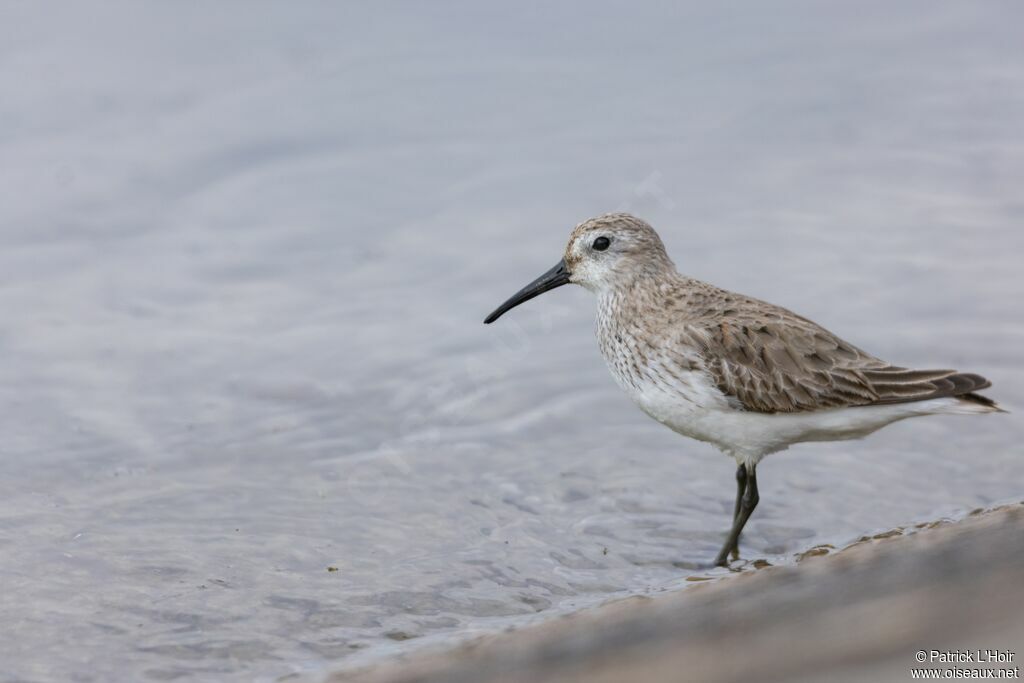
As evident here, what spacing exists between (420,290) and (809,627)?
24.2ft

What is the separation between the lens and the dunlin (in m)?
7.44

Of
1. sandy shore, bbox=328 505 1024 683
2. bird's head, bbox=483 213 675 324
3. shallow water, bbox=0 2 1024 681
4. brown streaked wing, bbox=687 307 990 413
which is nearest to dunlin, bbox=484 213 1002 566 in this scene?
brown streaked wing, bbox=687 307 990 413

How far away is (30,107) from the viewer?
488 inches

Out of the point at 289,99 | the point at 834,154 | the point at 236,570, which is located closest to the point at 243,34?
the point at 289,99

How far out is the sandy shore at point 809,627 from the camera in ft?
10.6

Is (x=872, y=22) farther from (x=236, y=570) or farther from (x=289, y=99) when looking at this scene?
(x=236, y=570)

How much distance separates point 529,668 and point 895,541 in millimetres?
1158

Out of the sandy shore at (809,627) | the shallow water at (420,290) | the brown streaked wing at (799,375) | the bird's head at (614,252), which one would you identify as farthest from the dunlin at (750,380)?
the sandy shore at (809,627)

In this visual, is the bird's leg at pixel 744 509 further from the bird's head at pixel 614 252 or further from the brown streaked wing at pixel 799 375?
the bird's head at pixel 614 252

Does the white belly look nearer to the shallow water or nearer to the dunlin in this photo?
the dunlin

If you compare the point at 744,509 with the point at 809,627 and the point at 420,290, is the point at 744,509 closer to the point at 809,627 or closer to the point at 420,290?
the point at 420,290

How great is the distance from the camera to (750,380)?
7.47m

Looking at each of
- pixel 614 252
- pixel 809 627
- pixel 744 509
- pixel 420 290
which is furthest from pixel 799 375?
pixel 809 627

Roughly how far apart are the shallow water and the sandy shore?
2.54 meters
